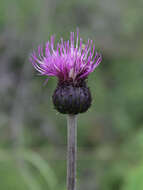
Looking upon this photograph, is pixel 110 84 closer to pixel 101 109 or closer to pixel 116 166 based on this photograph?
pixel 101 109

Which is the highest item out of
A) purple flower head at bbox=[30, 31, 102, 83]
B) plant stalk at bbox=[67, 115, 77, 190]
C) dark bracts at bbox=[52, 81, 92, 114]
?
purple flower head at bbox=[30, 31, 102, 83]

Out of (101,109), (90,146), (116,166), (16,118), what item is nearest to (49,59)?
(116,166)

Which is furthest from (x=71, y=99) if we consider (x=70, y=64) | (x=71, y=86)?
(x=70, y=64)

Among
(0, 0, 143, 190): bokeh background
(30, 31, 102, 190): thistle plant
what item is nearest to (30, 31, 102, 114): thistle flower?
(30, 31, 102, 190): thistle plant

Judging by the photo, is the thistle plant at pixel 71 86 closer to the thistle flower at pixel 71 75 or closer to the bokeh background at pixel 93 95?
the thistle flower at pixel 71 75

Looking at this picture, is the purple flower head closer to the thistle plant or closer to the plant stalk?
the thistle plant

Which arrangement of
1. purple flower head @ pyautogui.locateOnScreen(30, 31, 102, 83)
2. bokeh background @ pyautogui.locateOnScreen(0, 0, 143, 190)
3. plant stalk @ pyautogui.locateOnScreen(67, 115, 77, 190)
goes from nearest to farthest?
plant stalk @ pyautogui.locateOnScreen(67, 115, 77, 190), purple flower head @ pyautogui.locateOnScreen(30, 31, 102, 83), bokeh background @ pyautogui.locateOnScreen(0, 0, 143, 190)

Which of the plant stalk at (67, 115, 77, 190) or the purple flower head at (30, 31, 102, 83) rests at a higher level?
the purple flower head at (30, 31, 102, 83)

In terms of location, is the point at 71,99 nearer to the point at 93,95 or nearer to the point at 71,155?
the point at 71,155

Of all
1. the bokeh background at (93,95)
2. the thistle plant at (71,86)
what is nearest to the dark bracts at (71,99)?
the thistle plant at (71,86)
